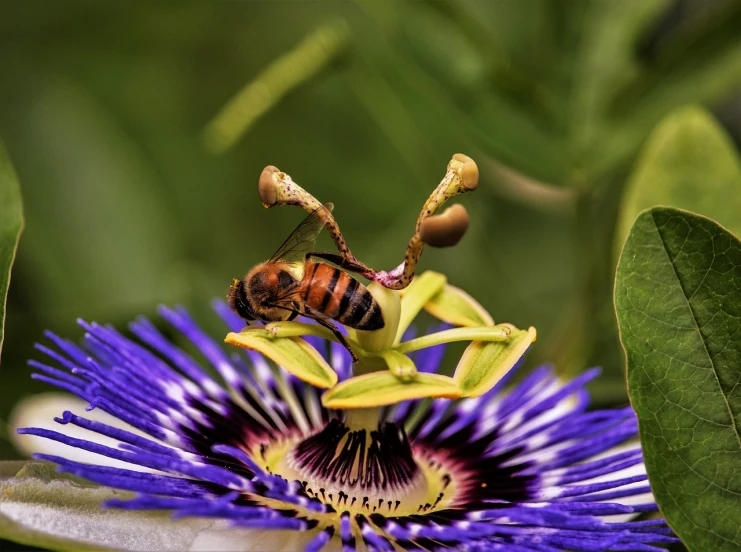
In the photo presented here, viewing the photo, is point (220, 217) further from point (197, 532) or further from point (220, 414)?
point (197, 532)

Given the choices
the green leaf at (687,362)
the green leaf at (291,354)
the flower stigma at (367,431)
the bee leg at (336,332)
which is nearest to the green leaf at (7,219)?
the flower stigma at (367,431)

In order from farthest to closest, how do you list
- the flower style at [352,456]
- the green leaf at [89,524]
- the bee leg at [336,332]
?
the bee leg at [336,332], the flower style at [352,456], the green leaf at [89,524]

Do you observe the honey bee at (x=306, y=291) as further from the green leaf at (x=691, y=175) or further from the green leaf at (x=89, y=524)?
the green leaf at (x=691, y=175)

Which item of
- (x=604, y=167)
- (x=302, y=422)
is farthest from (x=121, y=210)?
(x=604, y=167)

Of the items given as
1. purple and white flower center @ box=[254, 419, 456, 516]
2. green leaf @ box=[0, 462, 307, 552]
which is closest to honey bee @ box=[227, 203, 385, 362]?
purple and white flower center @ box=[254, 419, 456, 516]

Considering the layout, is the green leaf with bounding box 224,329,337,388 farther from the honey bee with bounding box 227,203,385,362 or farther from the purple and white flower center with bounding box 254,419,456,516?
the purple and white flower center with bounding box 254,419,456,516

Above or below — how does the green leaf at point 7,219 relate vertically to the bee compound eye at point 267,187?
below

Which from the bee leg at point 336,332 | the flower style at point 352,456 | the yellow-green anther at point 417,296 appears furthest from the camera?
the yellow-green anther at point 417,296
